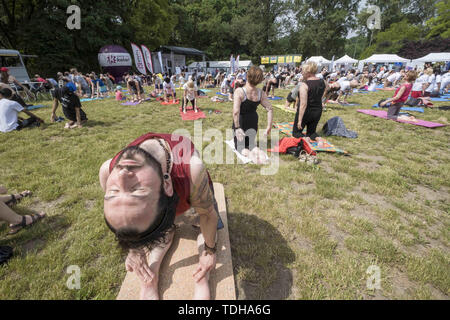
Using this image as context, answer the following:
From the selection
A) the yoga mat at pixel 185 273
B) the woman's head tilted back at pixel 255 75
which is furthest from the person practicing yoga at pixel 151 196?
the woman's head tilted back at pixel 255 75

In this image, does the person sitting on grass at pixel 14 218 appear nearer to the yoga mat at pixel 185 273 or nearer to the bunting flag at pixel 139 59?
the yoga mat at pixel 185 273

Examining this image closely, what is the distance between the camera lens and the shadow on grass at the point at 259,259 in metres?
1.94

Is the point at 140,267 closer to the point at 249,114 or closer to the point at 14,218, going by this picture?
the point at 14,218

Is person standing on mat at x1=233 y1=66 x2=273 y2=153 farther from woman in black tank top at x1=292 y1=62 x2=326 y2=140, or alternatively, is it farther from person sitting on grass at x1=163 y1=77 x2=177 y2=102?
person sitting on grass at x1=163 y1=77 x2=177 y2=102

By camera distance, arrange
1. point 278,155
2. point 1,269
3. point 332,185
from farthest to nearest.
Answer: point 278,155 < point 332,185 < point 1,269

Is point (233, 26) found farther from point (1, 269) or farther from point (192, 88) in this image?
point (1, 269)

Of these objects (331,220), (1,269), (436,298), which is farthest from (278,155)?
(1,269)

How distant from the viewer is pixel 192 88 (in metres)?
8.89

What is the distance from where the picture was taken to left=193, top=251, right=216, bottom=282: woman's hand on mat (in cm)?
182

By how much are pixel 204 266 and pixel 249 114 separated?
3360 mm

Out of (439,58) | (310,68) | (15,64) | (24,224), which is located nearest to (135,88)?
(310,68)

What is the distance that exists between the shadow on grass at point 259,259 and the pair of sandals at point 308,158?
228cm
